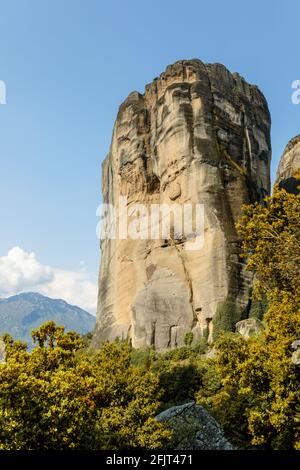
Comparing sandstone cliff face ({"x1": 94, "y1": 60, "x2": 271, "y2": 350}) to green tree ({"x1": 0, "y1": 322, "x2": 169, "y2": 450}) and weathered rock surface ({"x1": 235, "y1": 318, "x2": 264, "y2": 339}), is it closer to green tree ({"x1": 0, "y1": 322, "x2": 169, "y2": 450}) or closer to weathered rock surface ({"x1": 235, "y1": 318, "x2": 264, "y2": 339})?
weathered rock surface ({"x1": 235, "y1": 318, "x2": 264, "y2": 339})

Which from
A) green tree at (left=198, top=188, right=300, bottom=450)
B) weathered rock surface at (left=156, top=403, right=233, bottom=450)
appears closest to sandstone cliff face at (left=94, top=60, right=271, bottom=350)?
green tree at (left=198, top=188, right=300, bottom=450)

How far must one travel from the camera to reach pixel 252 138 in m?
47.4

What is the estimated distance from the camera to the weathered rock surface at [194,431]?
14.0m

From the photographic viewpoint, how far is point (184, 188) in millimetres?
42875

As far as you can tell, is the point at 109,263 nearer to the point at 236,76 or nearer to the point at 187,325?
the point at 187,325

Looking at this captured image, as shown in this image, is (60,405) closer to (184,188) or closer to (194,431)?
(194,431)

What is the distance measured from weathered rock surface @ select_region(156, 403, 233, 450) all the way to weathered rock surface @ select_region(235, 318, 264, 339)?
61.6 feet

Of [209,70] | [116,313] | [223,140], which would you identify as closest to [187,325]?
[116,313]

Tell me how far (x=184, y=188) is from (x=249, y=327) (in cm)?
1449

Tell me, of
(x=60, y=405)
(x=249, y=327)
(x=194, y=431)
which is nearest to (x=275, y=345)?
(x=194, y=431)

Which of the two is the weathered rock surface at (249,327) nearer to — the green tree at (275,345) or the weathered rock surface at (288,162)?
the green tree at (275,345)

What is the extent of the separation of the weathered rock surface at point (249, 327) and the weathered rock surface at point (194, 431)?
1877cm

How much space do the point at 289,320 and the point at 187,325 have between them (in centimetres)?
2393

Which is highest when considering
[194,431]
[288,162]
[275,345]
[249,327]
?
[288,162]
